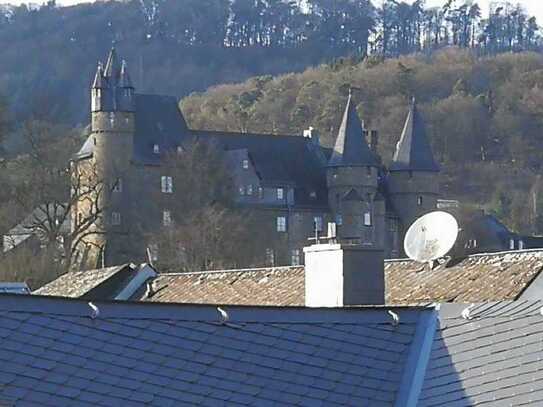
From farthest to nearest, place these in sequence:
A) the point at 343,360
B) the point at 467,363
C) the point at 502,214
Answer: the point at 502,214
the point at 467,363
the point at 343,360

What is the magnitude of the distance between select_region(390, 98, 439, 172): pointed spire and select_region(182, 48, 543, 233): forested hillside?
32.9 feet

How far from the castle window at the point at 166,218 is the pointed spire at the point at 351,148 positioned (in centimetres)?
1884

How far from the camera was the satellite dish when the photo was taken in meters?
19.6

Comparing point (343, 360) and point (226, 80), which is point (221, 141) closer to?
point (226, 80)

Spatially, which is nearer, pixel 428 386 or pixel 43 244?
pixel 428 386

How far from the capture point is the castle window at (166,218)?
314ft

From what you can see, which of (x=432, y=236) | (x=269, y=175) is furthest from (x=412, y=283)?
(x=269, y=175)

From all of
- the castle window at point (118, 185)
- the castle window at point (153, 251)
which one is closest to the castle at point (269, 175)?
the castle window at point (118, 185)

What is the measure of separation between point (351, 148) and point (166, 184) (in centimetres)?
1653

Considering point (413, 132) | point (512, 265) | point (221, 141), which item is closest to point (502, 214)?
point (413, 132)

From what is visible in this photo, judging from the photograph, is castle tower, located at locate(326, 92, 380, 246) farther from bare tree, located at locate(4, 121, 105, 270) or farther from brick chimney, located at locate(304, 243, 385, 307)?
brick chimney, located at locate(304, 243, 385, 307)

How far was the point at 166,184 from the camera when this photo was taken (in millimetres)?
104500

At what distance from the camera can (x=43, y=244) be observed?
73.5 m

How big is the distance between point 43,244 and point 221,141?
146 ft
